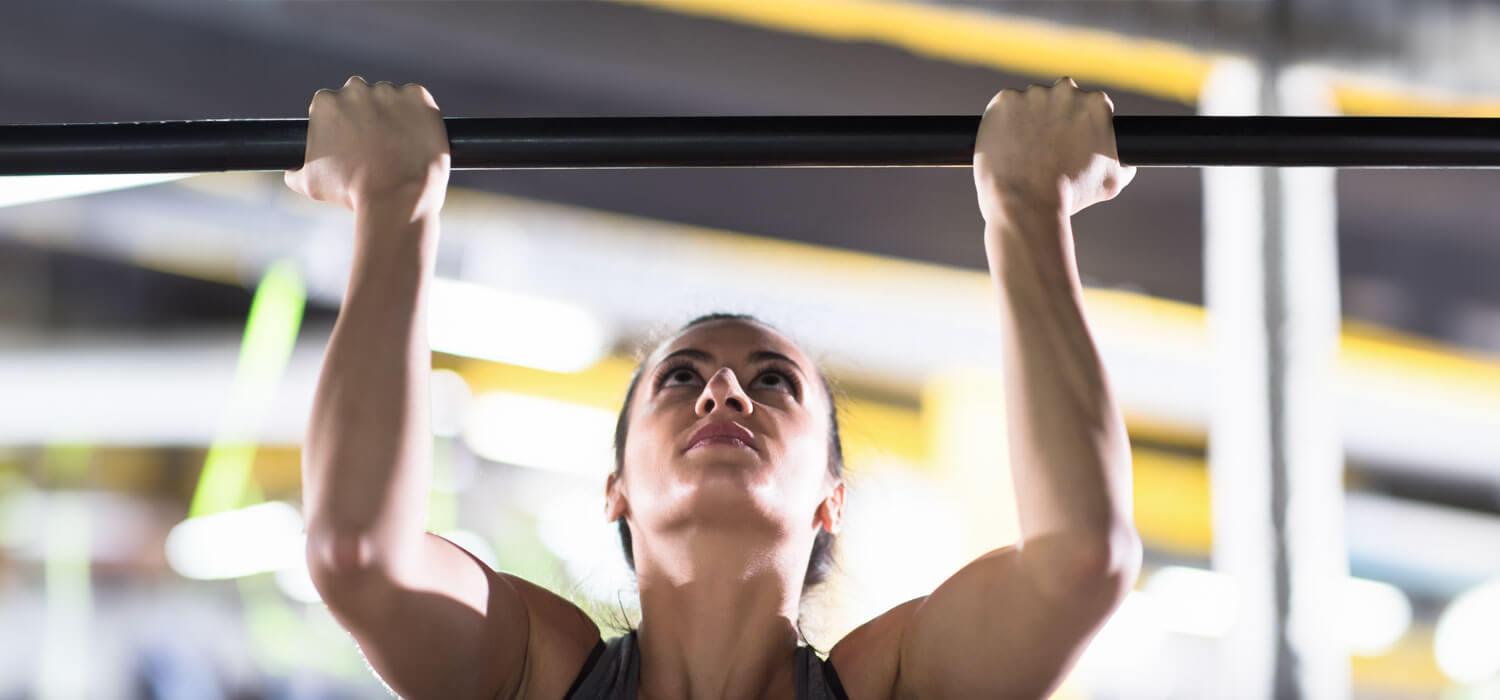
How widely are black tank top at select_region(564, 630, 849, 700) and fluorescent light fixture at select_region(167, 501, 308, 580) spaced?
297 centimetres

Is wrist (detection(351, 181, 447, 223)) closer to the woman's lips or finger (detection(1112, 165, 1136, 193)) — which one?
the woman's lips

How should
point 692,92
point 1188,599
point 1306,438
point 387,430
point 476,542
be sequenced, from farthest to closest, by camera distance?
point 476,542, point 1188,599, point 692,92, point 1306,438, point 387,430

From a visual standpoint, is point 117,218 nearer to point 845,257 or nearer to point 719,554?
point 845,257

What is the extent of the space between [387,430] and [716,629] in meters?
0.45

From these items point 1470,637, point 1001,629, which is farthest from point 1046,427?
point 1470,637

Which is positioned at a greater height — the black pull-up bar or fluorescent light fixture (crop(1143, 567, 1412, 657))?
fluorescent light fixture (crop(1143, 567, 1412, 657))

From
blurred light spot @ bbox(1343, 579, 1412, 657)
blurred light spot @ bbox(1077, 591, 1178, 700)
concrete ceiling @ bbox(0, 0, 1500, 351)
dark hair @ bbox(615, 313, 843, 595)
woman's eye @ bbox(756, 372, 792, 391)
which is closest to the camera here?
woman's eye @ bbox(756, 372, 792, 391)

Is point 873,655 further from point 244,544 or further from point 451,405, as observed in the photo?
point 244,544

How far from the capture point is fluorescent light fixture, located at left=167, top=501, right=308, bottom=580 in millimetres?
4016

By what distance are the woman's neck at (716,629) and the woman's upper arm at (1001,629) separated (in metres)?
0.15

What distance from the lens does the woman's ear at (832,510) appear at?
4.56 ft

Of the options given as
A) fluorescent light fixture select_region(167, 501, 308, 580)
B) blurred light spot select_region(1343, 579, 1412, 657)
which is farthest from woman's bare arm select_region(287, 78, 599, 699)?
blurred light spot select_region(1343, 579, 1412, 657)

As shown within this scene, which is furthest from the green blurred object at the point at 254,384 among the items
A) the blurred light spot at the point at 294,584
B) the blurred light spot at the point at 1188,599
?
the blurred light spot at the point at 1188,599

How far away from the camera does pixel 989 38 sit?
2.88m
